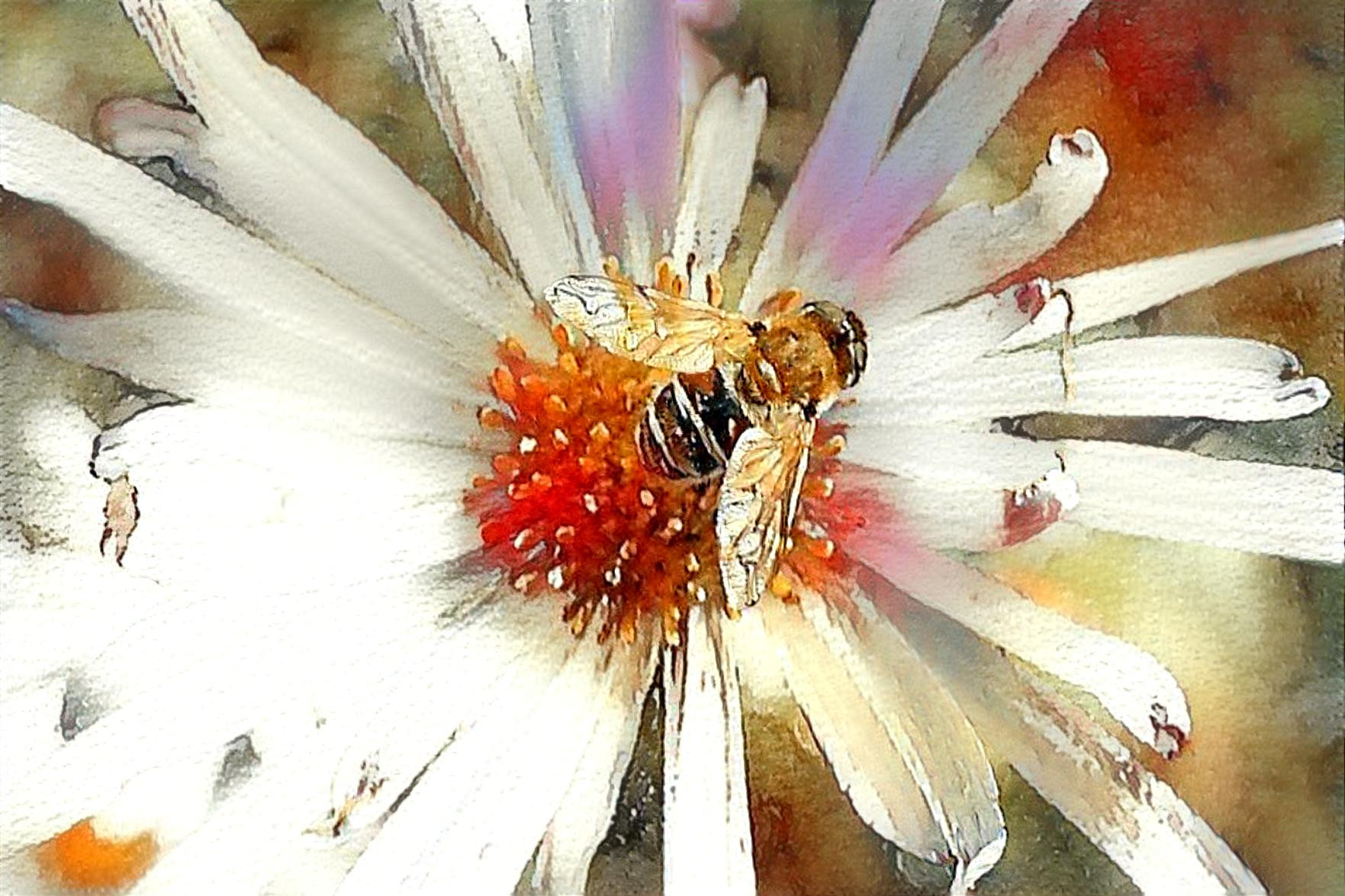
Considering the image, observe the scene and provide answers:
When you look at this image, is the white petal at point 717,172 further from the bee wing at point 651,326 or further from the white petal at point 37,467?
the white petal at point 37,467

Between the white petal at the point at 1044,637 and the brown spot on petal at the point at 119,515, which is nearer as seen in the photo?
the brown spot on petal at the point at 119,515

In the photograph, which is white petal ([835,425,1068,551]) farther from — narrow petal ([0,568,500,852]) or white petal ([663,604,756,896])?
narrow petal ([0,568,500,852])

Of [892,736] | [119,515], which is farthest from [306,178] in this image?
[892,736]

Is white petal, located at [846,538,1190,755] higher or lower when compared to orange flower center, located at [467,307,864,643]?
lower

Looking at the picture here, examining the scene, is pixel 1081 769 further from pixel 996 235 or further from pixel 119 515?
pixel 119 515

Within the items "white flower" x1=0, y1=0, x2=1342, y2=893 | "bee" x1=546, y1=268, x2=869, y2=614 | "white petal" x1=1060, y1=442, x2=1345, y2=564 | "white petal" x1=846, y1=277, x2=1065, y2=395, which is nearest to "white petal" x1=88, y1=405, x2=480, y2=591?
"white flower" x1=0, y1=0, x2=1342, y2=893

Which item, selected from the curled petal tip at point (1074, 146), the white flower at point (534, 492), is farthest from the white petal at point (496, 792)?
the curled petal tip at point (1074, 146)

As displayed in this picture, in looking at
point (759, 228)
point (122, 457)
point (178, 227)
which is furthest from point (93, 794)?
point (759, 228)
